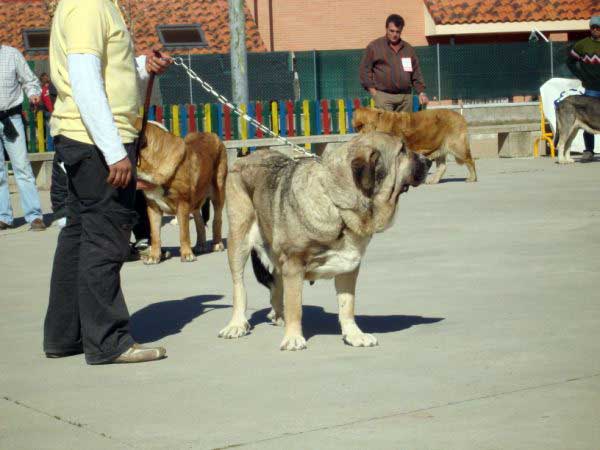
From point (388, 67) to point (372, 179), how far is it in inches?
400

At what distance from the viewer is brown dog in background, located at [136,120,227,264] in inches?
409

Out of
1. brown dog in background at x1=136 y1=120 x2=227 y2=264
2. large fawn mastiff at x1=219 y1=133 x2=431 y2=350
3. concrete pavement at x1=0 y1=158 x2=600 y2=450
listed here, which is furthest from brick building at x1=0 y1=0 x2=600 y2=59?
large fawn mastiff at x1=219 y1=133 x2=431 y2=350

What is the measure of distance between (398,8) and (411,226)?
30180 mm

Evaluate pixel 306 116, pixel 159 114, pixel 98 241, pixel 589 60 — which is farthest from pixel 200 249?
pixel 306 116

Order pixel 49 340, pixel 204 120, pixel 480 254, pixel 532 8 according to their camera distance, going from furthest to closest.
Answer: pixel 532 8 < pixel 204 120 < pixel 480 254 < pixel 49 340

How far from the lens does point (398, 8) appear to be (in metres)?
41.1

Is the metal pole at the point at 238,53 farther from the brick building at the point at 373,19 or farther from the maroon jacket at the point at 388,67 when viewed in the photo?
the brick building at the point at 373,19

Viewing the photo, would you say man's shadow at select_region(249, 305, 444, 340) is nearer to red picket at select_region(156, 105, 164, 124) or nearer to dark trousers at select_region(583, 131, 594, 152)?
red picket at select_region(156, 105, 164, 124)

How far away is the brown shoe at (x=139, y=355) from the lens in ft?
21.1

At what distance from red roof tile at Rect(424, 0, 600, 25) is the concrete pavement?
1216 inches

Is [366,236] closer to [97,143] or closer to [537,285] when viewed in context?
[97,143]

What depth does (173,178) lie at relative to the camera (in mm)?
10430

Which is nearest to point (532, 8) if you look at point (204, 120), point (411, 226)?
point (204, 120)

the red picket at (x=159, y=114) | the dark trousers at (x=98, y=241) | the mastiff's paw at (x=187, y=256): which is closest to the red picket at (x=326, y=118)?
the red picket at (x=159, y=114)
